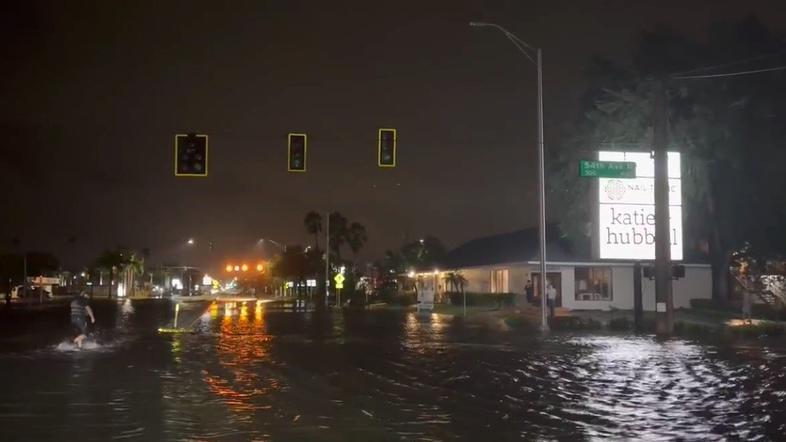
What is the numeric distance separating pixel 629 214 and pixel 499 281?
25.3 metres

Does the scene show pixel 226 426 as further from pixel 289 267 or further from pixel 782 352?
pixel 289 267

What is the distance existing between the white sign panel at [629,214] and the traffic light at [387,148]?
11.8m

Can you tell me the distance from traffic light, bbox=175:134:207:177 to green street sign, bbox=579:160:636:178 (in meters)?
13.4

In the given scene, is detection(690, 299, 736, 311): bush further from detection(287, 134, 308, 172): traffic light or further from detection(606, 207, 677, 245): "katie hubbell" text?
detection(287, 134, 308, 172): traffic light

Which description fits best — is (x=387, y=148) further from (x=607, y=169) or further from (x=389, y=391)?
(x=389, y=391)

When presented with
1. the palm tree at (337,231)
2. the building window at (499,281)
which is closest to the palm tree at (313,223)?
the palm tree at (337,231)

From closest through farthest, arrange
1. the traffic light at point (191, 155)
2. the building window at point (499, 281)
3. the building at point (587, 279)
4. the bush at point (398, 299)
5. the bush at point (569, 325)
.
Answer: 1. the traffic light at point (191, 155)
2. the bush at point (569, 325)
3. the building at point (587, 279)
4. the building window at point (499, 281)
5. the bush at point (398, 299)

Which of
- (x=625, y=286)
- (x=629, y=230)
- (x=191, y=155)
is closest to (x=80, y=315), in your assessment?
(x=191, y=155)

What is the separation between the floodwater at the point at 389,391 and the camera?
432 inches

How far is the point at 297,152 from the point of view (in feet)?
81.8

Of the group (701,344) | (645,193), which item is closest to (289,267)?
(645,193)

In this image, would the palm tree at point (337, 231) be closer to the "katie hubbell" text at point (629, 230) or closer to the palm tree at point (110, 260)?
the palm tree at point (110, 260)

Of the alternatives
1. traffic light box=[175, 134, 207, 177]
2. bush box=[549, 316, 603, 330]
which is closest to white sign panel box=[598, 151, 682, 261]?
bush box=[549, 316, 603, 330]

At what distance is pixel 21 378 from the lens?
1633 cm
